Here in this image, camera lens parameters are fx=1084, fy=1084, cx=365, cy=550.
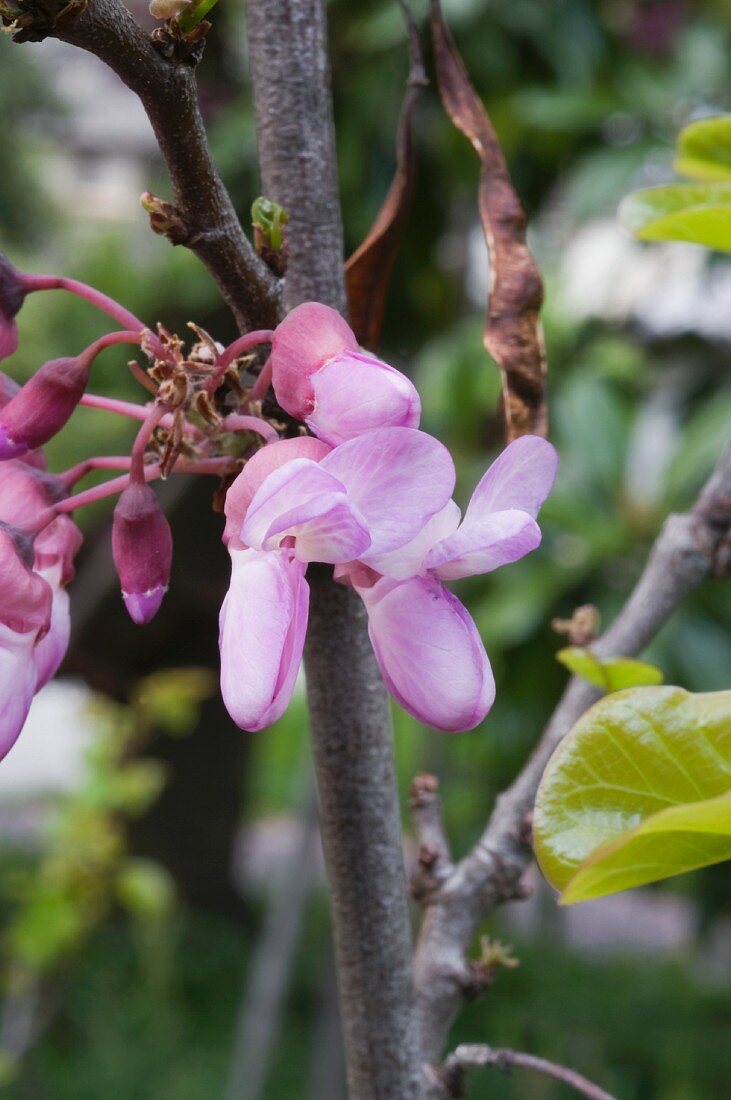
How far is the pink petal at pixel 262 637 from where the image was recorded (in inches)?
9.7

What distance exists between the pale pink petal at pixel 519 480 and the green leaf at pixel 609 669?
4.6 inches

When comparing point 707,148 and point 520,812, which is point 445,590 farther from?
point 707,148

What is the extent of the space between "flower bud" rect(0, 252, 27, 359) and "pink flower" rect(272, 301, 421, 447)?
0.08 m

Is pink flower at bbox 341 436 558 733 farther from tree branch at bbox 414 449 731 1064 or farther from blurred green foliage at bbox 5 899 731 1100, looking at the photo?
blurred green foliage at bbox 5 899 731 1100

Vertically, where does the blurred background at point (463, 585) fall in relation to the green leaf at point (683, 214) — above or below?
below

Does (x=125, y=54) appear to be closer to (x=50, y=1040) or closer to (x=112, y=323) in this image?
(x=112, y=323)

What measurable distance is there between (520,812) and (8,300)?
26 cm

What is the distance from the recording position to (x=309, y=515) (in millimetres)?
236

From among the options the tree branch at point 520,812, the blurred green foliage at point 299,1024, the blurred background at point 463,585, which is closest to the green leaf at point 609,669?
the tree branch at point 520,812

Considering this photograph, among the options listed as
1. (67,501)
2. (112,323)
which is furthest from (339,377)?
(112,323)

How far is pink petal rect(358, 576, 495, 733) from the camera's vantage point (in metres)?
0.26

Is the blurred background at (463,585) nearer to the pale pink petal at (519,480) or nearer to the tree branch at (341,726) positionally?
the tree branch at (341,726)

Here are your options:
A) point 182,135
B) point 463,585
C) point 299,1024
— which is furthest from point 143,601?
point 299,1024

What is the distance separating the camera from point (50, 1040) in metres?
2.41
